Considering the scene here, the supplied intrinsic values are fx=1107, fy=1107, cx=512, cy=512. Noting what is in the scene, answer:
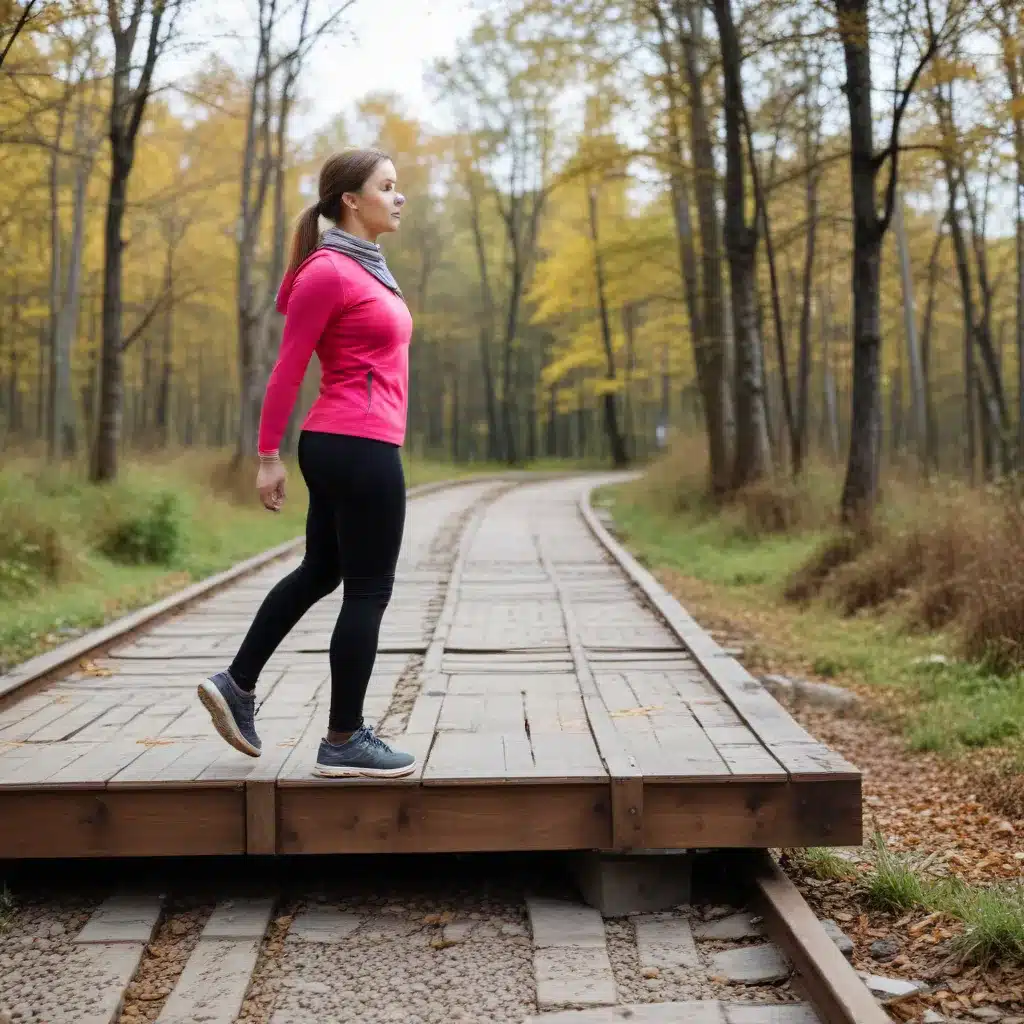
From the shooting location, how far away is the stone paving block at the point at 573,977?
3.08 m

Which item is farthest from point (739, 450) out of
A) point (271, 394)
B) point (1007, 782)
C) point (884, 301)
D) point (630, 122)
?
point (884, 301)

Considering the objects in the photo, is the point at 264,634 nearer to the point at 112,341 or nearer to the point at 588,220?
the point at 112,341

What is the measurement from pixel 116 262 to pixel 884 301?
24021 millimetres

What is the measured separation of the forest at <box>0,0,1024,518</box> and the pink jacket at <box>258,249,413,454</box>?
10.8 ft

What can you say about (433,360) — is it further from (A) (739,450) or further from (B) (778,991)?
(B) (778,991)

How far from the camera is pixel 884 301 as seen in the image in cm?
3188

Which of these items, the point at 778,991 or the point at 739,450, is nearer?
the point at 778,991

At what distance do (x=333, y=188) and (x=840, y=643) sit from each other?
600cm

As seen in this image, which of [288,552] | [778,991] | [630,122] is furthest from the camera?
[630,122]

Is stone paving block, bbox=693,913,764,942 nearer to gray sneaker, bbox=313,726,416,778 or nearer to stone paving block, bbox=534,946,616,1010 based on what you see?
stone paving block, bbox=534,946,616,1010

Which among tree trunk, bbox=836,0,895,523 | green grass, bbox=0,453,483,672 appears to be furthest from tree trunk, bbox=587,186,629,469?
tree trunk, bbox=836,0,895,523

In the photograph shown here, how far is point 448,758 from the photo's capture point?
12.8 ft

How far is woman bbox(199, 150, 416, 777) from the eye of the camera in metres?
3.48

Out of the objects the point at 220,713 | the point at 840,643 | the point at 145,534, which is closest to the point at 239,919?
the point at 220,713
